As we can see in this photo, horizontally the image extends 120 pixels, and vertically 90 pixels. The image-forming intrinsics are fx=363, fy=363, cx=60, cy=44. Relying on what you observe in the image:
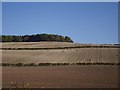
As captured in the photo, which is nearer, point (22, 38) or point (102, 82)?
point (102, 82)

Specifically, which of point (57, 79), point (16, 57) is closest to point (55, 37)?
point (16, 57)

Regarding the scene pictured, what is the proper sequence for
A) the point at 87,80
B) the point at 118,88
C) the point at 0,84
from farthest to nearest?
the point at 87,80 → the point at 0,84 → the point at 118,88

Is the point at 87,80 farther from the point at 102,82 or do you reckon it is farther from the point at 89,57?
the point at 89,57

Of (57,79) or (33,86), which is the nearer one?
(33,86)

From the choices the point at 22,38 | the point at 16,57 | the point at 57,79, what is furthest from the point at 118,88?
the point at 22,38

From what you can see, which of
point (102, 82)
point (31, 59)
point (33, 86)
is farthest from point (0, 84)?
point (31, 59)

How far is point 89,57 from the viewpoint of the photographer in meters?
38.6

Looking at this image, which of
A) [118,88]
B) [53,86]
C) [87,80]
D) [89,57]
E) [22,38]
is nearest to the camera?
[118,88]

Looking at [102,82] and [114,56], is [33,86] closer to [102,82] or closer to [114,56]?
[102,82]

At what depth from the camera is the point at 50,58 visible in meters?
39.5

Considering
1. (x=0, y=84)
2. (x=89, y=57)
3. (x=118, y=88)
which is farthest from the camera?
(x=89, y=57)

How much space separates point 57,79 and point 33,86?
358 cm

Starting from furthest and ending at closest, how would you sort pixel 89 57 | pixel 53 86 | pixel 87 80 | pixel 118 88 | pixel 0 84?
pixel 89 57, pixel 87 80, pixel 0 84, pixel 53 86, pixel 118 88

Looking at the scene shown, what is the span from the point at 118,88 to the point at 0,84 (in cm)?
641
